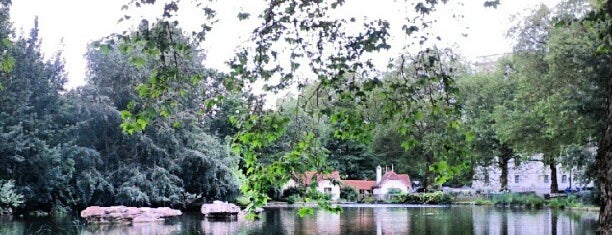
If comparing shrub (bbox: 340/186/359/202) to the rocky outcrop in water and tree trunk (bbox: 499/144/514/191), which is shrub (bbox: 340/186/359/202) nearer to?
tree trunk (bbox: 499/144/514/191)

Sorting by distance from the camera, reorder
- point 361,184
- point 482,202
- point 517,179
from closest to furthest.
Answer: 1. point 482,202
2. point 361,184
3. point 517,179

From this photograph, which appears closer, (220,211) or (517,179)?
(220,211)

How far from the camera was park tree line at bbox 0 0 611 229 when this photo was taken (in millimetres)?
5438

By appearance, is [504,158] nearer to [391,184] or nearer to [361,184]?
[391,184]

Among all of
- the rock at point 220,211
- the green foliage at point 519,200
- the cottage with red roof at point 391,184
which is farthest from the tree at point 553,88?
the cottage with red roof at point 391,184

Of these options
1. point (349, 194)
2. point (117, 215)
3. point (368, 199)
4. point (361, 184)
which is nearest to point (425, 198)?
point (368, 199)

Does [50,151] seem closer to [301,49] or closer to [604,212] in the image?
[301,49]

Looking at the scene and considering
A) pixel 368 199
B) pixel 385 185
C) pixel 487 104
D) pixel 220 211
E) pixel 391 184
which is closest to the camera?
pixel 220 211

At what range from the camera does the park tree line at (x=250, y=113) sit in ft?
17.8

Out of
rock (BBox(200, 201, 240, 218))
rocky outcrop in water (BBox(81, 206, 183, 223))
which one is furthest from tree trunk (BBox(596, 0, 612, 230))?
rock (BBox(200, 201, 240, 218))

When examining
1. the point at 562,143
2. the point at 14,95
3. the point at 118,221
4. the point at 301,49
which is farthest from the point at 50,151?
the point at 301,49

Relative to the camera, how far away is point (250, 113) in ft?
18.4

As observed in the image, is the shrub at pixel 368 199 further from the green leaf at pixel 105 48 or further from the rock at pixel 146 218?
the green leaf at pixel 105 48

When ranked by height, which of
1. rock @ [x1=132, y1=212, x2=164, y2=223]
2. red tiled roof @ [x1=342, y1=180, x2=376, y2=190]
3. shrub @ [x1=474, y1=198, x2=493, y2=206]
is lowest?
shrub @ [x1=474, y1=198, x2=493, y2=206]
